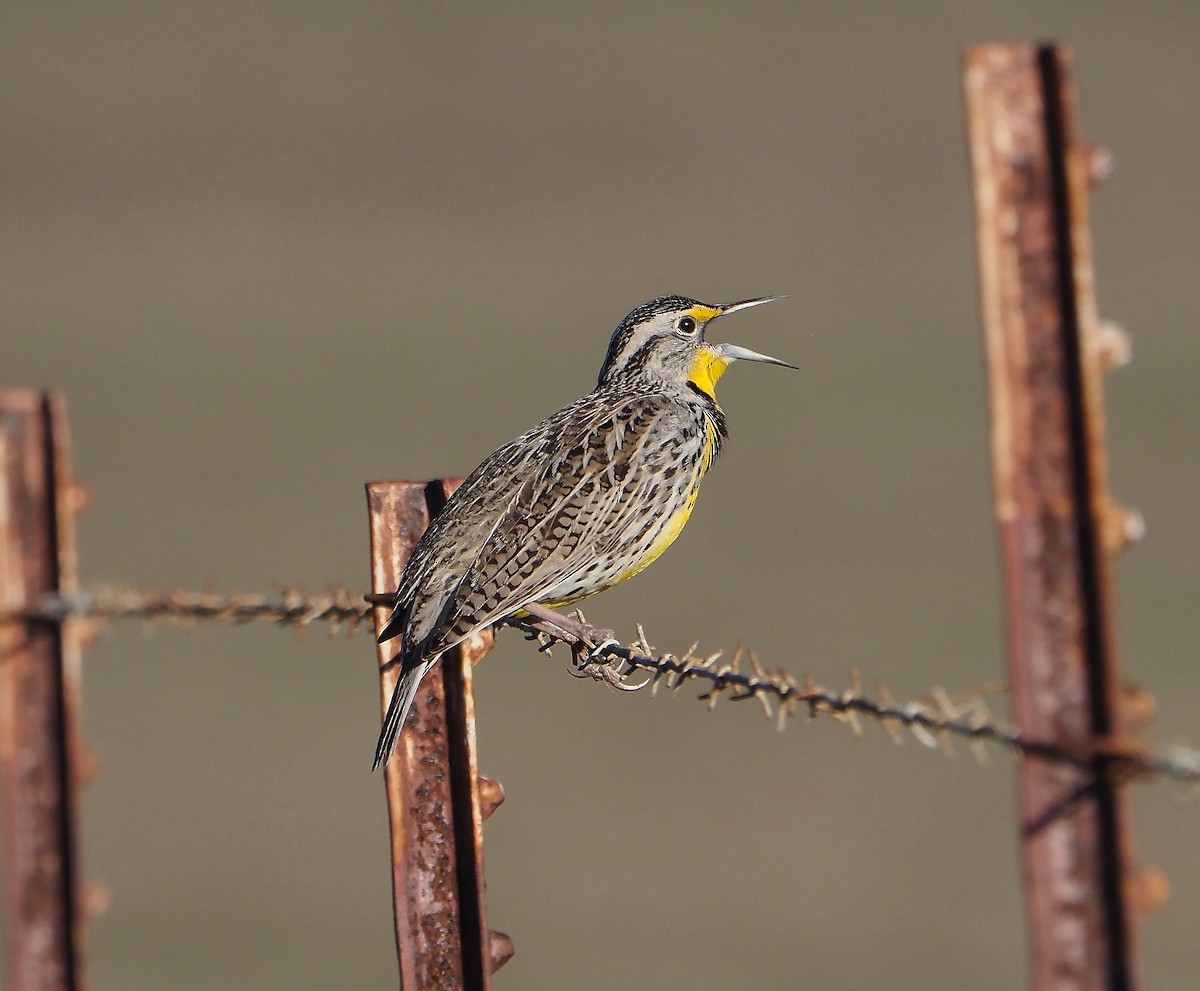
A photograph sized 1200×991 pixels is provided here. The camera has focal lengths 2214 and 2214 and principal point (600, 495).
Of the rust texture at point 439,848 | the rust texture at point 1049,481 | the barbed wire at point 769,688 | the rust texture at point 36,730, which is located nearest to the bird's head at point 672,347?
the barbed wire at point 769,688

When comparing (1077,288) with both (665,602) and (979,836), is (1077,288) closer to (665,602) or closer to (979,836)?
(979,836)

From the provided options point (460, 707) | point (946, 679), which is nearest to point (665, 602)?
point (946, 679)

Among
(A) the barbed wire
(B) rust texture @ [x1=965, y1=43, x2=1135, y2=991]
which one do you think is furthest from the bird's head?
(B) rust texture @ [x1=965, y1=43, x2=1135, y2=991]

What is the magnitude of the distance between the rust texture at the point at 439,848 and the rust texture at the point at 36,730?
556 mm

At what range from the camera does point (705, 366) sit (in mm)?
5480

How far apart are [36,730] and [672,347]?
2.79 meters

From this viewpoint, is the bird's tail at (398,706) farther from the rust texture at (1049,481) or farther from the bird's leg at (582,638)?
the rust texture at (1049,481)

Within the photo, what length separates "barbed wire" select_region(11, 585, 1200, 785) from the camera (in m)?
2.12

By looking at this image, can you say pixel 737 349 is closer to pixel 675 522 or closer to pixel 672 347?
pixel 672 347

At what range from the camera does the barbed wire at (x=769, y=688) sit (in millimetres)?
2117

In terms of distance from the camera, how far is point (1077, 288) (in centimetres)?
213

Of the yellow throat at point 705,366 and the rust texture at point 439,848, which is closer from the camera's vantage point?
the rust texture at point 439,848

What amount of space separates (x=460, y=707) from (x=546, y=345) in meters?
20.2

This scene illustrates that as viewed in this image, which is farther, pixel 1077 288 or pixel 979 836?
pixel 979 836
